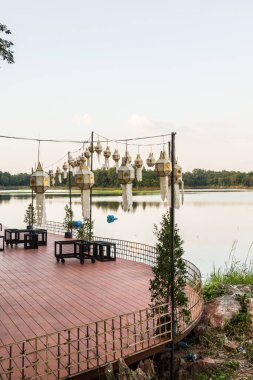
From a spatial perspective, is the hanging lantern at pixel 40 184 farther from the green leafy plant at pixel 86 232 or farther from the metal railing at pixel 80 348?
the green leafy plant at pixel 86 232

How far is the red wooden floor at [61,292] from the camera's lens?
802cm

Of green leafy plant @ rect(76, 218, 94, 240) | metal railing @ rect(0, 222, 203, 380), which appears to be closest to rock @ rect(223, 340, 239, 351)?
metal railing @ rect(0, 222, 203, 380)

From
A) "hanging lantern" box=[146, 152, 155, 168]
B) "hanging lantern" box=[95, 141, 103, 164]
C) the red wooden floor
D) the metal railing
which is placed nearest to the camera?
the metal railing

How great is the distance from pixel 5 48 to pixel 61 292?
21.4 feet

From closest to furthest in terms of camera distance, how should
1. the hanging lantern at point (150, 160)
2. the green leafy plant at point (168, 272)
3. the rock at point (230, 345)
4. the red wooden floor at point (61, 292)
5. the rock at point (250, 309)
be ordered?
the green leafy plant at point (168, 272) → the red wooden floor at point (61, 292) → the rock at point (230, 345) → the hanging lantern at point (150, 160) → the rock at point (250, 309)

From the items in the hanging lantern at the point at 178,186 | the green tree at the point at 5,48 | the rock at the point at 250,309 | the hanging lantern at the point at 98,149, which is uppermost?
the green tree at the point at 5,48

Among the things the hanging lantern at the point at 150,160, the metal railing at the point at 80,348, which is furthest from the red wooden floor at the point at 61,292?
the hanging lantern at the point at 150,160

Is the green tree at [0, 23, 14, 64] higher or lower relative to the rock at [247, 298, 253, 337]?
higher

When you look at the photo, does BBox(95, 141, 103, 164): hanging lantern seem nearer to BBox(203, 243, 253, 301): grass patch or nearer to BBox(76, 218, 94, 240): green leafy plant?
BBox(203, 243, 253, 301): grass patch

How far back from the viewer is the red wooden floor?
802 centimetres

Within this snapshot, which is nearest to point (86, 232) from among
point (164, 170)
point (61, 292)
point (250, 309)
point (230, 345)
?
point (61, 292)

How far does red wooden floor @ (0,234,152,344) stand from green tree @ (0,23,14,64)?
5939 millimetres

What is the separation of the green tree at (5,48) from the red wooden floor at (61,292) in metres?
5.94

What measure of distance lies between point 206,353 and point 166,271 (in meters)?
2.62
